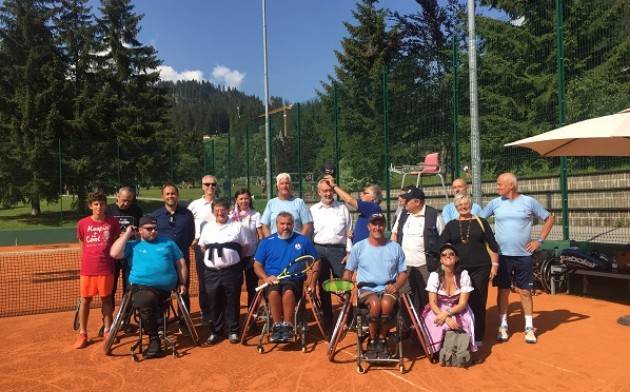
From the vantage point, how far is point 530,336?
200 inches

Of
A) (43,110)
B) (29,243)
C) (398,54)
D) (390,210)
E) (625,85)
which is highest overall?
(398,54)

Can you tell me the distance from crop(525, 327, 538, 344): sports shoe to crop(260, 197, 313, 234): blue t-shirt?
2472 millimetres

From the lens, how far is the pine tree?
21.8 m

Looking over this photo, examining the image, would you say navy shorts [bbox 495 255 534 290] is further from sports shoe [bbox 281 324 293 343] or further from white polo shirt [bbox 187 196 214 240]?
white polo shirt [bbox 187 196 214 240]

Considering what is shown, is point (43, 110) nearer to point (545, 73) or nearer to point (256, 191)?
point (256, 191)

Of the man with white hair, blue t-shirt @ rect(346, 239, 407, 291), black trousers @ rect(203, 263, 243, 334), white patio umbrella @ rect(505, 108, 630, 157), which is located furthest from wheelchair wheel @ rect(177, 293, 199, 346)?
white patio umbrella @ rect(505, 108, 630, 157)

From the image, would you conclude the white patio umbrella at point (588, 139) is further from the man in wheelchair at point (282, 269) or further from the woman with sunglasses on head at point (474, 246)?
the man in wheelchair at point (282, 269)

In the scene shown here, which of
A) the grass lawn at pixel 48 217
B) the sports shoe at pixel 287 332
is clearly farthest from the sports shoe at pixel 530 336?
the grass lawn at pixel 48 217

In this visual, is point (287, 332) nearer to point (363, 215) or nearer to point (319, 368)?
point (319, 368)

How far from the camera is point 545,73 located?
29.6 feet

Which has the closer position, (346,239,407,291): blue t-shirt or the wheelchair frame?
(346,239,407,291): blue t-shirt

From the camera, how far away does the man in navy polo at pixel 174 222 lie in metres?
5.57

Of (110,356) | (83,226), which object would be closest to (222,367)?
(110,356)

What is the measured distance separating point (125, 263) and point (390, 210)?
6478mm
